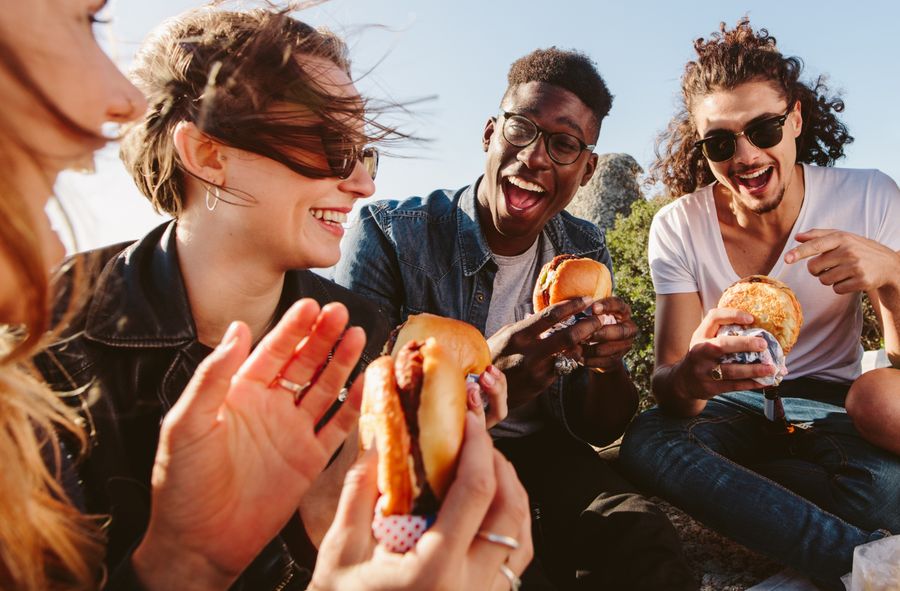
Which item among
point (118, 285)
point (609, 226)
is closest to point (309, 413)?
point (118, 285)

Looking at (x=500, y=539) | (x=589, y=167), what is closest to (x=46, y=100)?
(x=500, y=539)

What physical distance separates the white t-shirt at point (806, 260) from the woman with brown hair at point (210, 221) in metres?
2.47

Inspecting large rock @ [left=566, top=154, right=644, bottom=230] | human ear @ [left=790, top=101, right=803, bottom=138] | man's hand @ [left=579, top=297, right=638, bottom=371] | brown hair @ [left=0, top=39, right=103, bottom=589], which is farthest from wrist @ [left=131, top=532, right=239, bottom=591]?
large rock @ [left=566, top=154, right=644, bottom=230]

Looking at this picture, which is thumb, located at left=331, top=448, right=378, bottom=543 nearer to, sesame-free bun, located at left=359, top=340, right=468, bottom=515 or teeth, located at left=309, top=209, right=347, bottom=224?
sesame-free bun, located at left=359, top=340, right=468, bottom=515

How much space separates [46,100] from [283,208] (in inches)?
41.4

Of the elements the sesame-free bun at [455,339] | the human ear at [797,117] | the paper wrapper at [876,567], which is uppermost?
the human ear at [797,117]

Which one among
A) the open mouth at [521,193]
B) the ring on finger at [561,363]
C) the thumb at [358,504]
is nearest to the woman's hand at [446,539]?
the thumb at [358,504]

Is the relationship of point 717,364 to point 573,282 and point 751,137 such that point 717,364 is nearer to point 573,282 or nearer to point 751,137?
point 573,282

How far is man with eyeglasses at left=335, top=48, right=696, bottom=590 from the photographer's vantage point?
2.93m

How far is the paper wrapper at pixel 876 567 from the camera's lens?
2496 millimetres

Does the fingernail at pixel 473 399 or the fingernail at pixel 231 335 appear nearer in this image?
the fingernail at pixel 231 335

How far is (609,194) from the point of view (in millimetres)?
11211

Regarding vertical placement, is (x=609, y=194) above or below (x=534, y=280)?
above

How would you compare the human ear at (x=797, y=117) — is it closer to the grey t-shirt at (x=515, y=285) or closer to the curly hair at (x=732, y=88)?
the curly hair at (x=732, y=88)
